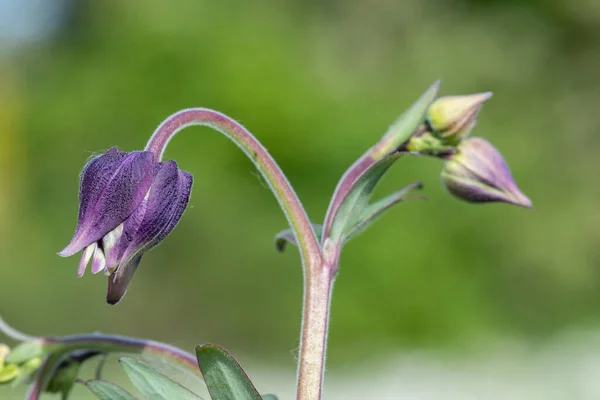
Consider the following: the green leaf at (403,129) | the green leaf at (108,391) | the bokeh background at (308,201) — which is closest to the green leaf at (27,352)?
the green leaf at (108,391)

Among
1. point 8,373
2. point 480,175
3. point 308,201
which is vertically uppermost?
point 308,201

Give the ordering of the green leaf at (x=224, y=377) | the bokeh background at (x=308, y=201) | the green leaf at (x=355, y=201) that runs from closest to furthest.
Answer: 1. the green leaf at (x=224, y=377)
2. the green leaf at (x=355, y=201)
3. the bokeh background at (x=308, y=201)

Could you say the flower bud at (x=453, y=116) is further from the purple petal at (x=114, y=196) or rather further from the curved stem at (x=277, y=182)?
the purple petal at (x=114, y=196)

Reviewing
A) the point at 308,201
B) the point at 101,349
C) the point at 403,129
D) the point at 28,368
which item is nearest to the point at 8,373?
the point at 28,368

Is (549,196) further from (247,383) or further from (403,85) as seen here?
(247,383)

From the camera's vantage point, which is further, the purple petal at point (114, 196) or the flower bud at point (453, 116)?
the flower bud at point (453, 116)

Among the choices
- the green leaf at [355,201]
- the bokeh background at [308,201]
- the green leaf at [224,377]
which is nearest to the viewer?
the green leaf at [224,377]

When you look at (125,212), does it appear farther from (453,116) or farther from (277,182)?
(453,116)
